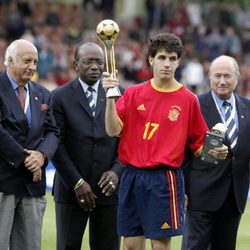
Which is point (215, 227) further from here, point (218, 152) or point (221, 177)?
point (218, 152)

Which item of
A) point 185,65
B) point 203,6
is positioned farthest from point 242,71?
point 203,6

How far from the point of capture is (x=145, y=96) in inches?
339

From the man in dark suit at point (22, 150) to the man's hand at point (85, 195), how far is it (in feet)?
1.64

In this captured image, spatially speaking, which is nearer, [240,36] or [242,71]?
[242,71]

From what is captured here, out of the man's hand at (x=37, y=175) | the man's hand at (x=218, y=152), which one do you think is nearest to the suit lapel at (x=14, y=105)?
the man's hand at (x=37, y=175)

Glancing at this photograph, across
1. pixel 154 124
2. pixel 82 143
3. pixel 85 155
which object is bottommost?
pixel 85 155

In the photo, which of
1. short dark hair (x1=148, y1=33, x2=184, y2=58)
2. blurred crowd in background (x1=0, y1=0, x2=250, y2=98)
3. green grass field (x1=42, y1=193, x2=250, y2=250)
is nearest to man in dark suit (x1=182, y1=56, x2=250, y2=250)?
short dark hair (x1=148, y1=33, x2=184, y2=58)

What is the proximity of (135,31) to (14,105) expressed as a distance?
76.1 ft

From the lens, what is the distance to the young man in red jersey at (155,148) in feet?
27.9

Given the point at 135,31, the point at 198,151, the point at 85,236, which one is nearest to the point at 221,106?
the point at 198,151

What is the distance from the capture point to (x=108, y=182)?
376 inches

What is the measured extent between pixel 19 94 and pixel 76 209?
4.46ft

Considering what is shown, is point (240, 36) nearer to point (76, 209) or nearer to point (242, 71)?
point (242, 71)

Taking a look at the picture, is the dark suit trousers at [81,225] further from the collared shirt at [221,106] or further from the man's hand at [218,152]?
the man's hand at [218,152]
